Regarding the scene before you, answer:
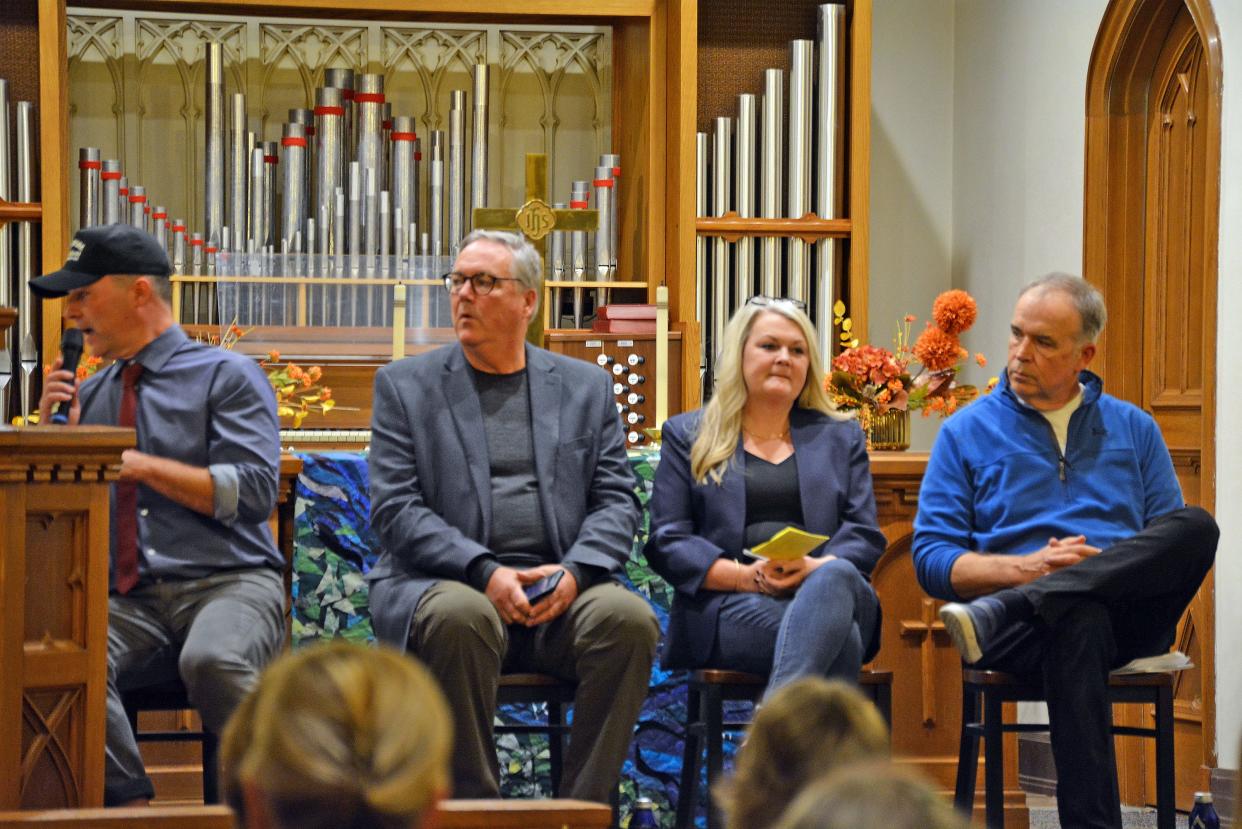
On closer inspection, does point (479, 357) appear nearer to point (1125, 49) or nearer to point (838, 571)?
point (838, 571)

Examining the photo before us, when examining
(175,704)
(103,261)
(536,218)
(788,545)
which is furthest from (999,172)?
(175,704)

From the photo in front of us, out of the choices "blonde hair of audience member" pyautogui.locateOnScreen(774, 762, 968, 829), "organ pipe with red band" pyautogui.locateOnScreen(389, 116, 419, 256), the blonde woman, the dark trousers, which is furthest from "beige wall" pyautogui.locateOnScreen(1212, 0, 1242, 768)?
"blonde hair of audience member" pyautogui.locateOnScreen(774, 762, 968, 829)

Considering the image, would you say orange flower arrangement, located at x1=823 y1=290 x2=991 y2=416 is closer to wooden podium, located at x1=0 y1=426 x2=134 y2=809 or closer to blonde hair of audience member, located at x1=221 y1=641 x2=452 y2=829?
wooden podium, located at x1=0 y1=426 x2=134 y2=809

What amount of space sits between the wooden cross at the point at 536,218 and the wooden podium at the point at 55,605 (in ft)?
5.05

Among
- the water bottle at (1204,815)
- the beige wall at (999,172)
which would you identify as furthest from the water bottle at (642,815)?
the beige wall at (999,172)

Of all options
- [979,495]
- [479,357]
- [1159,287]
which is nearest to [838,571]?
[979,495]

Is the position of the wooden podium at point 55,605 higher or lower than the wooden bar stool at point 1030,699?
higher

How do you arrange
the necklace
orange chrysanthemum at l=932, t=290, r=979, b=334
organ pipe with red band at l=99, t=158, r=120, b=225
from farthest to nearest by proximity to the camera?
organ pipe with red band at l=99, t=158, r=120, b=225 < orange chrysanthemum at l=932, t=290, r=979, b=334 < the necklace

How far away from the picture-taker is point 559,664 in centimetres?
326

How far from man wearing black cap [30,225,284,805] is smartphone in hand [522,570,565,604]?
1.65 ft

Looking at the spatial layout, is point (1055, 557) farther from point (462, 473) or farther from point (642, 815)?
point (462, 473)

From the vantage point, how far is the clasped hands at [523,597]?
10.6 ft

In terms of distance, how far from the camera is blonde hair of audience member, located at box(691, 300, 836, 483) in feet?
11.8

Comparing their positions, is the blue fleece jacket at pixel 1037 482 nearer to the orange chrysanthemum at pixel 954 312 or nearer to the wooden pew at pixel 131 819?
the orange chrysanthemum at pixel 954 312
